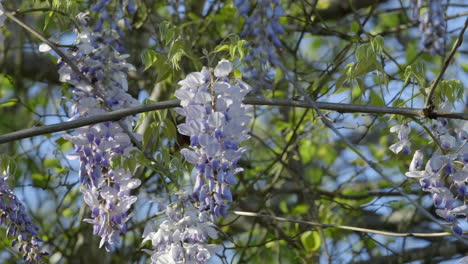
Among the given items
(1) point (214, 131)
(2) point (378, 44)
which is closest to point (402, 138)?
(2) point (378, 44)

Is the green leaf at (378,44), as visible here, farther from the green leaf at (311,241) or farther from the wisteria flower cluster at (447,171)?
the green leaf at (311,241)

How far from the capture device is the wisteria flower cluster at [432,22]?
2496 millimetres

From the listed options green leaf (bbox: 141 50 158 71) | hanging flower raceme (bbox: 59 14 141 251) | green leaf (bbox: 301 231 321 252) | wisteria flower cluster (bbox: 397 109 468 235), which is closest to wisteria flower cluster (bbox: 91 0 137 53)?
hanging flower raceme (bbox: 59 14 141 251)

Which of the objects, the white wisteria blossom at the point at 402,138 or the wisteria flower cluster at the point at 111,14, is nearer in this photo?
the white wisteria blossom at the point at 402,138

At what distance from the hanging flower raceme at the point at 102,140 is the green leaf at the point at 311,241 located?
1.59m

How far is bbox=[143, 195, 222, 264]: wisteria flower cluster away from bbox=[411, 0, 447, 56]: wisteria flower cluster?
910 mm

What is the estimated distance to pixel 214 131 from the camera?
6.77 feet

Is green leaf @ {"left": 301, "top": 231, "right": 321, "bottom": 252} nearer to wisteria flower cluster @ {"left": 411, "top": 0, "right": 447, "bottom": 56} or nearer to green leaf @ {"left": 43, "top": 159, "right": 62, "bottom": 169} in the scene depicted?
green leaf @ {"left": 43, "top": 159, "right": 62, "bottom": 169}

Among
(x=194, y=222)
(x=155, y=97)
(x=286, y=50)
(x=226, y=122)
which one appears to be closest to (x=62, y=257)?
(x=155, y=97)

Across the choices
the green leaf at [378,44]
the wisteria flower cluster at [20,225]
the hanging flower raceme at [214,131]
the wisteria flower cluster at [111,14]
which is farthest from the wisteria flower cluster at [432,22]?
the wisteria flower cluster at [20,225]

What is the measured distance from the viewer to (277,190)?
13.5ft

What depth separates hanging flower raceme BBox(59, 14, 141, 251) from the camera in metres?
2.47

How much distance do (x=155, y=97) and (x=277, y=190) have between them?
0.79 metres

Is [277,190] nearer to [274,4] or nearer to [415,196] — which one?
[415,196]
